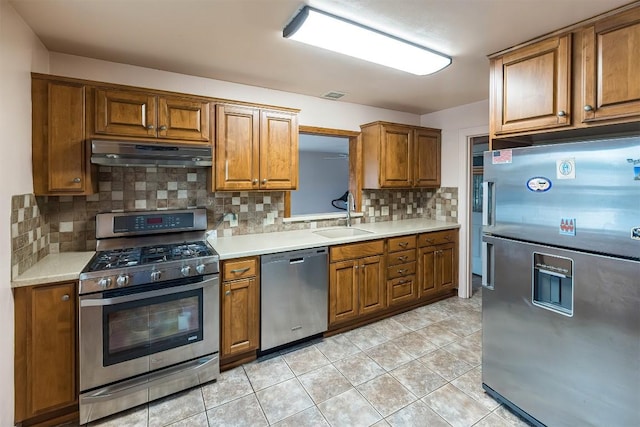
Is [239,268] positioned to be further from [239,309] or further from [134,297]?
[134,297]

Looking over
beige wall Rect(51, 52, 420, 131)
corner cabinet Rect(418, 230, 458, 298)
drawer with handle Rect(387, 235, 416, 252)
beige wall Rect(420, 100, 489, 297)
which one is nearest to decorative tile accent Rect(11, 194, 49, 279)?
beige wall Rect(51, 52, 420, 131)

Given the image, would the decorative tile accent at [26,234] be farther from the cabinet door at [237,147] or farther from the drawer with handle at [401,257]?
the drawer with handle at [401,257]

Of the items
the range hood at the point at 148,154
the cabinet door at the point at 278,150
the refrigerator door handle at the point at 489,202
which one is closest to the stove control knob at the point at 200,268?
the range hood at the point at 148,154

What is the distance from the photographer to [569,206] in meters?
1.62

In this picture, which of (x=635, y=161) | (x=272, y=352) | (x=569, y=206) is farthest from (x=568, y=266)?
(x=272, y=352)

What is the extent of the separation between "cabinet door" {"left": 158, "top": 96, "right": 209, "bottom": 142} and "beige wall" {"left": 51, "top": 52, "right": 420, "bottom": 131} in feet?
1.29

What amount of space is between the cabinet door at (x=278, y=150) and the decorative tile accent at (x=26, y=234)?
5.09 ft

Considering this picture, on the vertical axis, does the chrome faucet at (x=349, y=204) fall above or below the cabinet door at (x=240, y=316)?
above

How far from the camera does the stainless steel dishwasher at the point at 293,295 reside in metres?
2.48

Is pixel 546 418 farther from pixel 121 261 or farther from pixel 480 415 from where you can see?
pixel 121 261

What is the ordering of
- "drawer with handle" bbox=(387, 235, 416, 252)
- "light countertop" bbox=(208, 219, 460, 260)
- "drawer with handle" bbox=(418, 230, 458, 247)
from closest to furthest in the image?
"light countertop" bbox=(208, 219, 460, 260), "drawer with handle" bbox=(387, 235, 416, 252), "drawer with handle" bbox=(418, 230, 458, 247)

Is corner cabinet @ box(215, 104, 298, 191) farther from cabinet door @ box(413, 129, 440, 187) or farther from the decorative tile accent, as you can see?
cabinet door @ box(413, 129, 440, 187)

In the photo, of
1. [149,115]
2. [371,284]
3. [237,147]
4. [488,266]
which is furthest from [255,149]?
[488,266]

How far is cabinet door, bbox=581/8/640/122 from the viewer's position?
1571mm
